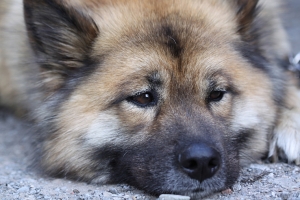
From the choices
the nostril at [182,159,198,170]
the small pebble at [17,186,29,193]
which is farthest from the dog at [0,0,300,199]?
the small pebble at [17,186,29,193]

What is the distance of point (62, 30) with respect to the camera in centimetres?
296

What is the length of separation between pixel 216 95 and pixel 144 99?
1.40 feet

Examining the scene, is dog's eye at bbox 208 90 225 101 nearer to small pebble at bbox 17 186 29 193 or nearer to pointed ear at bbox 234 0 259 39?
pointed ear at bbox 234 0 259 39

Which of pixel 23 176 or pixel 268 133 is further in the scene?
pixel 268 133

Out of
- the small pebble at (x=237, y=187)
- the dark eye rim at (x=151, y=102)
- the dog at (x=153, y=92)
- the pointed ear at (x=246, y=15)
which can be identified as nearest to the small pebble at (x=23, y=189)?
the dog at (x=153, y=92)

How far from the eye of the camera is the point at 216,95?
9.50 feet

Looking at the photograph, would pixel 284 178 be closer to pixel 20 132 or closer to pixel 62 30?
pixel 62 30

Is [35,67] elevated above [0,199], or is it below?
above

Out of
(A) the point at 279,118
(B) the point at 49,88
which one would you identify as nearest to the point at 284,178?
(A) the point at 279,118

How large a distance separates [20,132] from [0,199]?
5.52ft

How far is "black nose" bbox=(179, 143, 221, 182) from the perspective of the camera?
2.47 meters

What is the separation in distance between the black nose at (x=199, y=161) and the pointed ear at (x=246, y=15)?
1012 millimetres

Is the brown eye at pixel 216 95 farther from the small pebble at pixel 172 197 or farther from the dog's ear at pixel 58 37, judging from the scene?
the dog's ear at pixel 58 37

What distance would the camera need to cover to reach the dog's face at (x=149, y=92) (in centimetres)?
264
